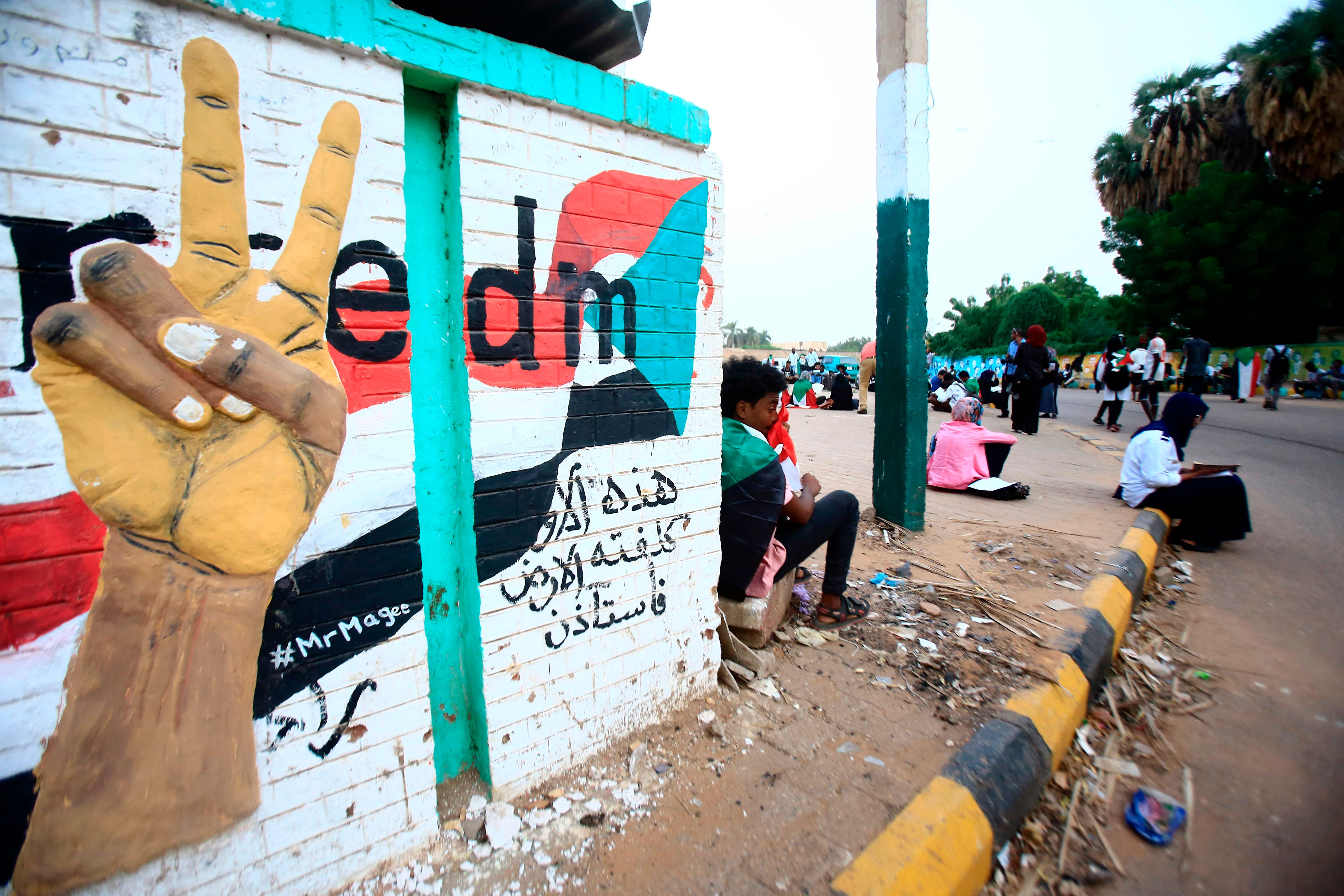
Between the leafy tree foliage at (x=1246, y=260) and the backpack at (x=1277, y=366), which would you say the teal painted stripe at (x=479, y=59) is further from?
the leafy tree foliage at (x=1246, y=260)

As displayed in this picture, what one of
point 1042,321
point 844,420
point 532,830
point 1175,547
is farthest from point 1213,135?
point 532,830

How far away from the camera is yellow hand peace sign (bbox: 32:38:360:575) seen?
1423 mm

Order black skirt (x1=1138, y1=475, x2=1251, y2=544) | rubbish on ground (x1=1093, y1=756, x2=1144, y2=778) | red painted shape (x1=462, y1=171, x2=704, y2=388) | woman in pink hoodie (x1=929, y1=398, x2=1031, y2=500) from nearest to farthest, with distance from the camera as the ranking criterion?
red painted shape (x1=462, y1=171, x2=704, y2=388) → rubbish on ground (x1=1093, y1=756, x2=1144, y2=778) → black skirt (x1=1138, y1=475, x2=1251, y2=544) → woman in pink hoodie (x1=929, y1=398, x2=1031, y2=500)

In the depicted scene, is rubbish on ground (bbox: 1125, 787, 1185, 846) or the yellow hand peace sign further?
rubbish on ground (bbox: 1125, 787, 1185, 846)

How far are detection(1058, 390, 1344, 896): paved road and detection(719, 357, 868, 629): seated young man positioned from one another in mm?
1572

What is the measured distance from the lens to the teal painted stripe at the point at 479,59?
1601mm

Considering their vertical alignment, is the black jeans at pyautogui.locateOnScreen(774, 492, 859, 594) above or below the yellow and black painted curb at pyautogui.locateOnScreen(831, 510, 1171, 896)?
above

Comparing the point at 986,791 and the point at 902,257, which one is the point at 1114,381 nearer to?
the point at 902,257

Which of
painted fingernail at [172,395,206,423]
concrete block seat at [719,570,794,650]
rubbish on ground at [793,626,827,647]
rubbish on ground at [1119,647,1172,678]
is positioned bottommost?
rubbish on ground at [1119,647,1172,678]

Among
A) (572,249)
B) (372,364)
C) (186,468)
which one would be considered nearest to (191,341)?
(186,468)

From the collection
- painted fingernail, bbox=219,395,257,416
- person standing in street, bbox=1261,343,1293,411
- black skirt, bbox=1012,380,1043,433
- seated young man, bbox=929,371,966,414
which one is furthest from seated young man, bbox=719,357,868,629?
person standing in street, bbox=1261,343,1293,411

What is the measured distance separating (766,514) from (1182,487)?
4694mm

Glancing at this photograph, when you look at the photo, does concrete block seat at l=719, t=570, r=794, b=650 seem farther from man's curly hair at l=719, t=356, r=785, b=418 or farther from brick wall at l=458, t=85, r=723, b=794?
man's curly hair at l=719, t=356, r=785, b=418

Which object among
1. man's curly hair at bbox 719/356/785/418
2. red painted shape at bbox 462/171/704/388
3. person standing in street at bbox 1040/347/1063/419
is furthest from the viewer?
person standing in street at bbox 1040/347/1063/419
